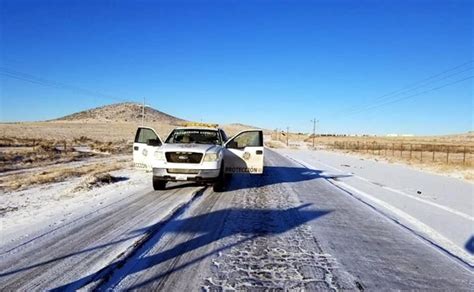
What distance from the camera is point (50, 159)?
2630 centimetres

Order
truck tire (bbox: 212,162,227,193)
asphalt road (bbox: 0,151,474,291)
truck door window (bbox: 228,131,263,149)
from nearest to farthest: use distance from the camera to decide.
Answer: asphalt road (bbox: 0,151,474,291)
truck tire (bbox: 212,162,227,193)
truck door window (bbox: 228,131,263,149)

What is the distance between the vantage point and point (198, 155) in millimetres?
11641

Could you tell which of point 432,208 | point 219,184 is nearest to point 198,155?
point 219,184

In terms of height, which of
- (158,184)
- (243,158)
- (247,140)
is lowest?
(158,184)

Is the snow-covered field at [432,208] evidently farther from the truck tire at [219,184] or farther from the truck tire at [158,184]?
the truck tire at [158,184]

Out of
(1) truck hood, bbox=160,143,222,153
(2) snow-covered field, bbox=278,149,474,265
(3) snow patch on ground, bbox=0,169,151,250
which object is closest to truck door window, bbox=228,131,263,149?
(1) truck hood, bbox=160,143,222,153

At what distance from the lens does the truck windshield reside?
532 inches

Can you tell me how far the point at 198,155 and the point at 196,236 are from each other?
5.16 metres

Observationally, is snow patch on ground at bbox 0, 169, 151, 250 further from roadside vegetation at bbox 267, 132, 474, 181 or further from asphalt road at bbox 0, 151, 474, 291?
roadside vegetation at bbox 267, 132, 474, 181

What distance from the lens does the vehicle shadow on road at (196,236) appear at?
4.74 metres

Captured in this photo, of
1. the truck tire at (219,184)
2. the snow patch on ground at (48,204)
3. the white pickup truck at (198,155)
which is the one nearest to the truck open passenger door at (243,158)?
the white pickup truck at (198,155)

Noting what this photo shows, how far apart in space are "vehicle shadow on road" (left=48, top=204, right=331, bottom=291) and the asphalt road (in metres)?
0.01

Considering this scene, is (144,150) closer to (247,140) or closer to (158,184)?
(158,184)

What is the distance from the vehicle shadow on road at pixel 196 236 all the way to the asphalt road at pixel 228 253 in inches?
0.6
